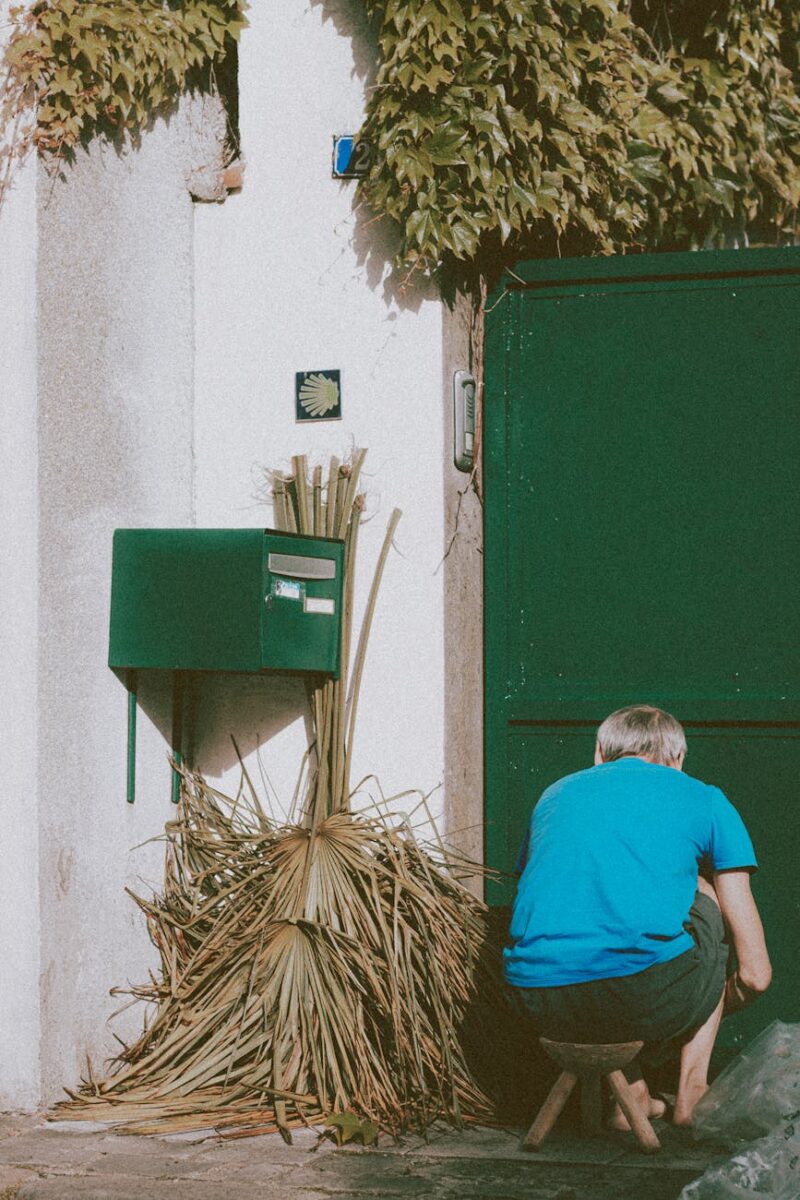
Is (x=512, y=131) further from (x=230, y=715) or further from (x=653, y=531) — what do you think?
(x=230, y=715)

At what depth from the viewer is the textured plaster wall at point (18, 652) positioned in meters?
4.33

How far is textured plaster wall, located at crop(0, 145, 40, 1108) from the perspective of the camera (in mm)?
4328

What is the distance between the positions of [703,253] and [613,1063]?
8.57 feet

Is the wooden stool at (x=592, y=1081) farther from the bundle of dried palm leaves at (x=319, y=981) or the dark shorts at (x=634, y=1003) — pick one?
the bundle of dried palm leaves at (x=319, y=981)

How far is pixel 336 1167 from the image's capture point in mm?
3789

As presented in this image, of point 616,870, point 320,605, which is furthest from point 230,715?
point 616,870

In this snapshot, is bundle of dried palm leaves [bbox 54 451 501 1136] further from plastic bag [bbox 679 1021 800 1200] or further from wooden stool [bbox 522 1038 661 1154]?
plastic bag [bbox 679 1021 800 1200]

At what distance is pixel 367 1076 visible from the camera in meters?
4.20

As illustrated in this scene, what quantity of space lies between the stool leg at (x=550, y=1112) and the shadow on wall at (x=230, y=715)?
5.03 feet

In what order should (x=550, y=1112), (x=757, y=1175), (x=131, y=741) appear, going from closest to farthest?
(x=757, y=1175) < (x=550, y=1112) < (x=131, y=741)

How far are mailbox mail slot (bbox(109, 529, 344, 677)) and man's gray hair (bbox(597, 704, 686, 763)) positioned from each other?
3.65 feet

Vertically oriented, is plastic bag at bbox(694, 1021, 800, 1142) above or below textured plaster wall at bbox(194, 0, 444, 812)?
below

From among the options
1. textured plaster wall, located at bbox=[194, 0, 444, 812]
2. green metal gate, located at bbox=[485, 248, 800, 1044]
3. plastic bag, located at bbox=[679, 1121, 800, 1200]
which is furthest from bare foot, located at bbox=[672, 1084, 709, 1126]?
textured plaster wall, located at bbox=[194, 0, 444, 812]

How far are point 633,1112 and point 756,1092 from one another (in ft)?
1.05
